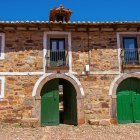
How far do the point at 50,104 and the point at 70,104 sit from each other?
1439 mm

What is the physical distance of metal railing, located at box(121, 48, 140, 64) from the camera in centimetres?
1509

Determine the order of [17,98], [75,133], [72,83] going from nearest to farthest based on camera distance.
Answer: [75,133] < [17,98] < [72,83]

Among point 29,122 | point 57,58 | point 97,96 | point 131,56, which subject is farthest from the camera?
point 131,56

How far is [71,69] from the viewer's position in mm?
14742

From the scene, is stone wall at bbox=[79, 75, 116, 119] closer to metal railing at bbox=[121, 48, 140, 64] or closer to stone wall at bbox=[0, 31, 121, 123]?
stone wall at bbox=[0, 31, 121, 123]

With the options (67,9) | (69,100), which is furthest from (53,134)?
(67,9)


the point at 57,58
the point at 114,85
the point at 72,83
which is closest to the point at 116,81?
the point at 114,85

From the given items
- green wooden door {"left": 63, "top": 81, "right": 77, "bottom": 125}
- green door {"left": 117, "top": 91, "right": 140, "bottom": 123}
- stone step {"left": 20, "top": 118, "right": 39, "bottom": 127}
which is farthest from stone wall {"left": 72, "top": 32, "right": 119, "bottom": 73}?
stone step {"left": 20, "top": 118, "right": 39, "bottom": 127}

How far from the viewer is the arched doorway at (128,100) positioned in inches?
582

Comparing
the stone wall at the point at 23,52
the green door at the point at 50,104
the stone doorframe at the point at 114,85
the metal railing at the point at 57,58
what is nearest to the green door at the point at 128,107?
the stone doorframe at the point at 114,85

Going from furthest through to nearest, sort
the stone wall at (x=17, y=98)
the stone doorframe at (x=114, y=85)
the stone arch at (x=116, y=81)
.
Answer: the stone arch at (x=116, y=81) < the stone doorframe at (x=114, y=85) < the stone wall at (x=17, y=98)

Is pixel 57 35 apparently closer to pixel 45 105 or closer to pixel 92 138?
pixel 45 105

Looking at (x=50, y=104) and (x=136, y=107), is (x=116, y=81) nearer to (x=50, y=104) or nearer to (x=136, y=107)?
(x=136, y=107)

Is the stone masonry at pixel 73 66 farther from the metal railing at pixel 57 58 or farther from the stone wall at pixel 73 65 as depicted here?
the metal railing at pixel 57 58
